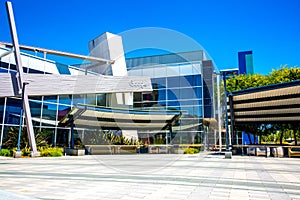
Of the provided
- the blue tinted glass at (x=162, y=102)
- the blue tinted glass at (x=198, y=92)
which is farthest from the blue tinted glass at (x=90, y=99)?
the blue tinted glass at (x=198, y=92)

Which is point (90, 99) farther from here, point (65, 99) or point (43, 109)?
point (43, 109)

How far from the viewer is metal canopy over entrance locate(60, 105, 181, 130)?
21728 millimetres

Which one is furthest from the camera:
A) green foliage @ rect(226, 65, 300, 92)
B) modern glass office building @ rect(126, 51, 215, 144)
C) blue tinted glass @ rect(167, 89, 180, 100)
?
blue tinted glass @ rect(167, 89, 180, 100)

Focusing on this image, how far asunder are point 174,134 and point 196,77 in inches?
309

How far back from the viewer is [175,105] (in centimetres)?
3262

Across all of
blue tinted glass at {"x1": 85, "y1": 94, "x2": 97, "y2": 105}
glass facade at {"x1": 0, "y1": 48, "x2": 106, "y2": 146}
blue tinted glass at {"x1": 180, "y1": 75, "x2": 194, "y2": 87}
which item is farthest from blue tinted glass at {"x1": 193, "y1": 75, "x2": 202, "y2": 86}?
glass facade at {"x1": 0, "y1": 48, "x2": 106, "y2": 146}

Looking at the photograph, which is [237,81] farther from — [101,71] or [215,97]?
[101,71]

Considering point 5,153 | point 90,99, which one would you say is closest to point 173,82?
point 90,99

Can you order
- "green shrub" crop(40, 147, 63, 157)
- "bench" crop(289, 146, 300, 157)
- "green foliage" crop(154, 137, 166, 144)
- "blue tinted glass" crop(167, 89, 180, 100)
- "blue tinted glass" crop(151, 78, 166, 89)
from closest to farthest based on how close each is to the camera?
"green shrub" crop(40, 147, 63, 157) < "bench" crop(289, 146, 300, 157) < "green foliage" crop(154, 137, 166, 144) < "blue tinted glass" crop(167, 89, 180, 100) < "blue tinted glass" crop(151, 78, 166, 89)

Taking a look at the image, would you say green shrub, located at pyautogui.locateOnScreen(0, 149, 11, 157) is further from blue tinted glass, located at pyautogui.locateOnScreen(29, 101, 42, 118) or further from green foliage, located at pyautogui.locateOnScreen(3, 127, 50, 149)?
blue tinted glass, located at pyautogui.locateOnScreen(29, 101, 42, 118)

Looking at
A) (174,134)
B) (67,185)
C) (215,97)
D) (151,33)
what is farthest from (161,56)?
(67,185)

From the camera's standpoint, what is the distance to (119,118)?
24266mm

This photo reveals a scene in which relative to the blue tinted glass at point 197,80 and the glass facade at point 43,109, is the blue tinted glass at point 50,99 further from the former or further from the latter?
the blue tinted glass at point 197,80

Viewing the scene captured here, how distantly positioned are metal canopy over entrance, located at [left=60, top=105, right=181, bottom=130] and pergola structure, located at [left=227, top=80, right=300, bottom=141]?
5593 millimetres
